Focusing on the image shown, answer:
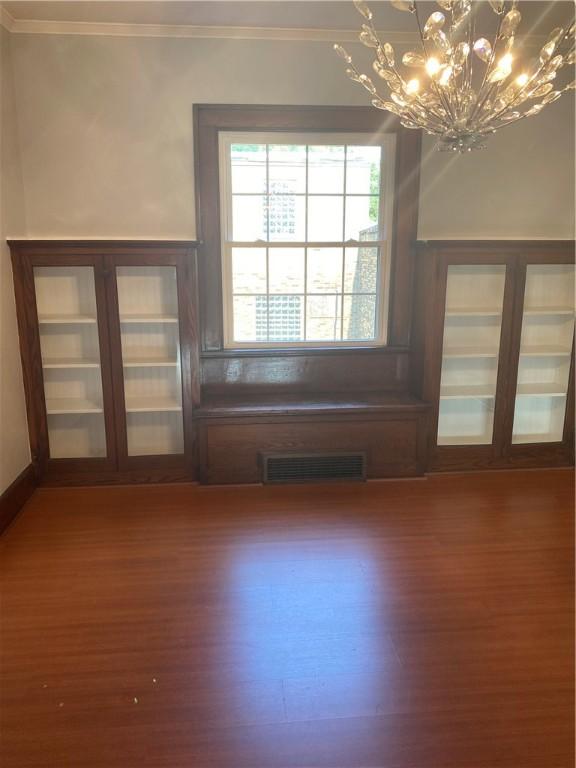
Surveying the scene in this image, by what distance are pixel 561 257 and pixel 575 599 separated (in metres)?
2.38

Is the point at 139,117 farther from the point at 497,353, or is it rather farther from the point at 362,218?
the point at 497,353

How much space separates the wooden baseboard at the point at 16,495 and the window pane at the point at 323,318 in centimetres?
223

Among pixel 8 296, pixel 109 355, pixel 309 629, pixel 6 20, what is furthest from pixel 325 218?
pixel 309 629

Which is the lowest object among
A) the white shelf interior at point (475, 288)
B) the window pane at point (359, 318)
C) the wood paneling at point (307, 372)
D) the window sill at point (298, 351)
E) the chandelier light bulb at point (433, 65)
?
the wood paneling at point (307, 372)

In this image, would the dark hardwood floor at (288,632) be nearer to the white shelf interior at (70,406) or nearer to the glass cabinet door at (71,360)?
the glass cabinet door at (71,360)

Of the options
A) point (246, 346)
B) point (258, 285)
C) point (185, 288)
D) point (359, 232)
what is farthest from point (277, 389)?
point (359, 232)

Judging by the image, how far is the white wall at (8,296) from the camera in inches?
→ 130

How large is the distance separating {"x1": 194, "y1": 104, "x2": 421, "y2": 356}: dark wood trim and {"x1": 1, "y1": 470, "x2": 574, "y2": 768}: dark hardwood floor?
4.77 feet

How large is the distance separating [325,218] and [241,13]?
1.39 m

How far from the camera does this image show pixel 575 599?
2.58 m

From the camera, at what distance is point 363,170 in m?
3.92

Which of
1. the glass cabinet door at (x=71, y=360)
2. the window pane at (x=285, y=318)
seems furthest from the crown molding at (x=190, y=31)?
the window pane at (x=285, y=318)

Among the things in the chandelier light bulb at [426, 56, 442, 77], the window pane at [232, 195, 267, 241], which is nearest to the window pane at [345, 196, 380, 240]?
the window pane at [232, 195, 267, 241]

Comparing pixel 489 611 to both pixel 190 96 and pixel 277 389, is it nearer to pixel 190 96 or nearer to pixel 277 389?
pixel 277 389
